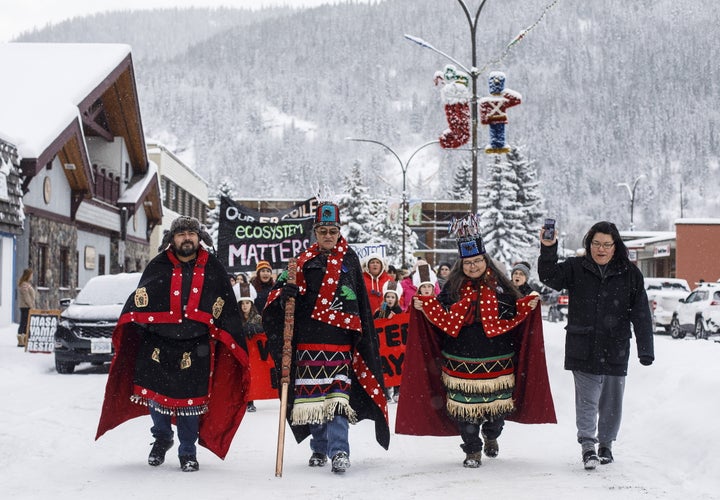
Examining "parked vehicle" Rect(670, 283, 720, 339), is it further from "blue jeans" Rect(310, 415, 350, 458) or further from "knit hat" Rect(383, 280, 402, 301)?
"blue jeans" Rect(310, 415, 350, 458)

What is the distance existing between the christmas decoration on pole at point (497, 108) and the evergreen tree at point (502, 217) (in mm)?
50232

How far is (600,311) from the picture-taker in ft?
24.9

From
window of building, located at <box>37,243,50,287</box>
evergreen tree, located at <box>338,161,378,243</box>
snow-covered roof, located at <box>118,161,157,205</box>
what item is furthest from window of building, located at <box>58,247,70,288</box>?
evergreen tree, located at <box>338,161,378,243</box>

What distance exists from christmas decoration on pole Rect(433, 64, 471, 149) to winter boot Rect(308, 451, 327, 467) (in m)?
12.3

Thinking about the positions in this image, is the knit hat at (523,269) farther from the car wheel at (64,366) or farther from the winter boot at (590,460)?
the car wheel at (64,366)

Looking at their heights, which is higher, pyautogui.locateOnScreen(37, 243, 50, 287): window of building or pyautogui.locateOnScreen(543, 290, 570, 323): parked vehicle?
pyautogui.locateOnScreen(37, 243, 50, 287): window of building

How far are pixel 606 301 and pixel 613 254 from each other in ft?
1.35

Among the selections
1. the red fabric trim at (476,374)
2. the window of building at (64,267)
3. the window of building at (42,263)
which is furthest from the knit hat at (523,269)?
the window of building at (64,267)

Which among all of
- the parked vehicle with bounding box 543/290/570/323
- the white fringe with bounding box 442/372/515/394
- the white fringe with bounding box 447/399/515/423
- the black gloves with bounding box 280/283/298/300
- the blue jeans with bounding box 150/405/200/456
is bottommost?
the parked vehicle with bounding box 543/290/570/323

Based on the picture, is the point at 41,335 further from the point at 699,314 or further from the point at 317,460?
the point at 699,314

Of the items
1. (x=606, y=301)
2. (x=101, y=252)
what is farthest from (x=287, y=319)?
(x=101, y=252)

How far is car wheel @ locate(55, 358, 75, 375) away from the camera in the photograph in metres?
16.2

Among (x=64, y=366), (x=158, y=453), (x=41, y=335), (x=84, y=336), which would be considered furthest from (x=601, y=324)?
(x=41, y=335)

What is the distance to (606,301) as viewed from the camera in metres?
7.59
